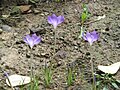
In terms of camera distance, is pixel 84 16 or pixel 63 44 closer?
pixel 63 44

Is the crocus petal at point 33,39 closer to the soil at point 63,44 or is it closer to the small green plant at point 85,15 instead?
the soil at point 63,44

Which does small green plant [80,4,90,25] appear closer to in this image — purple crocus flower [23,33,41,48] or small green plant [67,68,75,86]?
small green plant [67,68,75,86]

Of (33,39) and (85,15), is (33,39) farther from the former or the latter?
(85,15)

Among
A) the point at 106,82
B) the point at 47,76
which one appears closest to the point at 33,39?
the point at 47,76

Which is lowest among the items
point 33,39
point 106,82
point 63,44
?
point 106,82

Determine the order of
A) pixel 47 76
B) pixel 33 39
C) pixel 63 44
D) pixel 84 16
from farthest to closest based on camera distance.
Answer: pixel 84 16, pixel 63 44, pixel 47 76, pixel 33 39

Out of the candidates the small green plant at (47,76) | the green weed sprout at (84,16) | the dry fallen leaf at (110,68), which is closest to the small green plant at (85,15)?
the green weed sprout at (84,16)

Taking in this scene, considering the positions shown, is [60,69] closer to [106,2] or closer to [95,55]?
[95,55]
